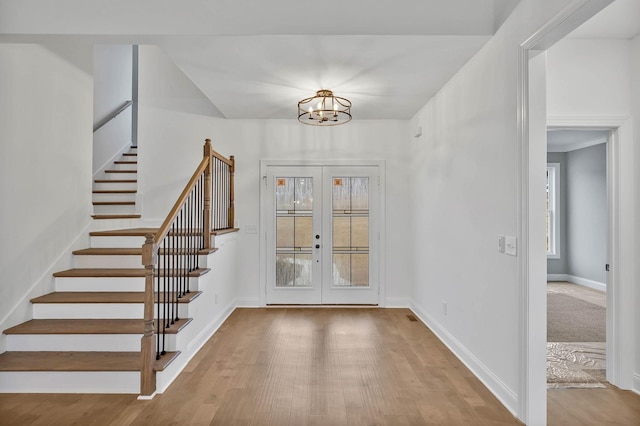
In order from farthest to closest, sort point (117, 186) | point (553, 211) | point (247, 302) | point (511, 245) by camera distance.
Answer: point (553, 211)
point (117, 186)
point (247, 302)
point (511, 245)

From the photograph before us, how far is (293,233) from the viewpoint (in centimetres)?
517

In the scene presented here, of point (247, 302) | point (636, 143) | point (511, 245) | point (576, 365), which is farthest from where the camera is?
point (247, 302)

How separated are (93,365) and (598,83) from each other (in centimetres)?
434

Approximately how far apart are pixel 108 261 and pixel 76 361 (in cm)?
116

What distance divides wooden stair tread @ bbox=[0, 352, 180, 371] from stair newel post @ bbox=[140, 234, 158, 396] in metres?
0.07

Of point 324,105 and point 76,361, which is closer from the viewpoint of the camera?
point 76,361

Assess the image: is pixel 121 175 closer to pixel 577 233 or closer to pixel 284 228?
pixel 284 228

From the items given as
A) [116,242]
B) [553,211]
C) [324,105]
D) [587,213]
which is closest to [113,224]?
[116,242]

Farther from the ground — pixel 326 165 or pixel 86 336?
pixel 326 165

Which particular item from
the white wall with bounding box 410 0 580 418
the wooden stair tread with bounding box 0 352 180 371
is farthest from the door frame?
the wooden stair tread with bounding box 0 352 180 371

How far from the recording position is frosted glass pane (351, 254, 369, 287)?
518cm

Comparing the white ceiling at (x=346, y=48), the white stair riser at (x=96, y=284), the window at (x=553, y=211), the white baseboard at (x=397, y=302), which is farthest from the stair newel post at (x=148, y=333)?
the window at (x=553, y=211)

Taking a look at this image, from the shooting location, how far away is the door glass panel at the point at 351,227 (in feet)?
17.0

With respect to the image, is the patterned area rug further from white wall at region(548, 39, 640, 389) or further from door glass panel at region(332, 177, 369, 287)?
door glass panel at region(332, 177, 369, 287)
